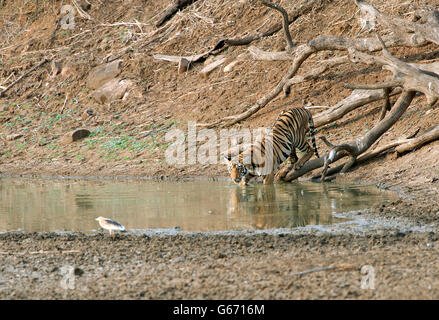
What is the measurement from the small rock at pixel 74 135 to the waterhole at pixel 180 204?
10.7 feet

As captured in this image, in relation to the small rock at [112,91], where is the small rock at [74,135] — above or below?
below

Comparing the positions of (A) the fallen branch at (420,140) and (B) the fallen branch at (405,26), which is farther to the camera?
(B) the fallen branch at (405,26)

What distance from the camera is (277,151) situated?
11.8 m

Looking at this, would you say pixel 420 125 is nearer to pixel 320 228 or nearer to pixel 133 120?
pixel 320 228

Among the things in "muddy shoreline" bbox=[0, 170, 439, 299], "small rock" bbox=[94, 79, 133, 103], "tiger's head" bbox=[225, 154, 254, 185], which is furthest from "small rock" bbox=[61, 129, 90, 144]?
"muddy shoreline" bbox=[0, 170, 439, 299]

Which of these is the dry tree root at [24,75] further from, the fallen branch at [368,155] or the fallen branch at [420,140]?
the fallen branch at [420,140]


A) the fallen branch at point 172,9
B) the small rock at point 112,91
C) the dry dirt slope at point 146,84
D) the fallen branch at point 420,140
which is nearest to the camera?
the fallen branch at point 420,140

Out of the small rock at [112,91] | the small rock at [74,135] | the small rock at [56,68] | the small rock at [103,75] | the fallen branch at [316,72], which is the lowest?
the small rock at [74,135]

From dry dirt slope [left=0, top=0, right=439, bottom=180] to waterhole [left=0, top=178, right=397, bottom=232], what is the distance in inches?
50.9

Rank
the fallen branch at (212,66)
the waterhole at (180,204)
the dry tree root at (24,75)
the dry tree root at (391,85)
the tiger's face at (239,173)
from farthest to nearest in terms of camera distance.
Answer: the dry tree root at (24,75) < the fallen branch at (212,66) < the tiger's face at (239,173) < the dry tree root at (391,85) < the waterhole at (180,204)

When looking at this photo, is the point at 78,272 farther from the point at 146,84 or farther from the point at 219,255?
the point at 146,84

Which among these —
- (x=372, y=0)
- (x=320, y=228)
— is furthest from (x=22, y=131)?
(x=320, y=228)

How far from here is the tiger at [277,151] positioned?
1145 centimetres

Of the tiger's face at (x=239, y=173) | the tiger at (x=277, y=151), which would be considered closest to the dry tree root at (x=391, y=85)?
the tiger at (x=277, y=151)
